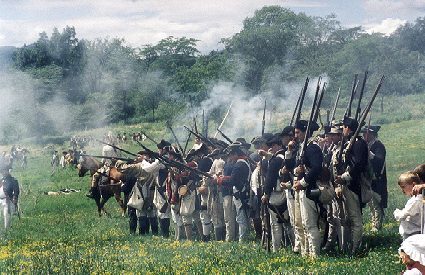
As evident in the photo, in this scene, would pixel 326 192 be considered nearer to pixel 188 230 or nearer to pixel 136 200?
pixel 188 230

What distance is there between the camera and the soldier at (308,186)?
1176 centimetres

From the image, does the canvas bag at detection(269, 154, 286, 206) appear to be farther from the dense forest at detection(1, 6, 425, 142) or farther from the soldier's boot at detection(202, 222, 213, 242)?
the dense forest at detection(1, 6, 425, 142)

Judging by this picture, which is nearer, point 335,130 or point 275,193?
point 335,130

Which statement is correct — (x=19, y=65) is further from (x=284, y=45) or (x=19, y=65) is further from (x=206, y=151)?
(x=206, y=151)

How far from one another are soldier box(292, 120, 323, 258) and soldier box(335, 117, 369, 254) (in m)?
0.44

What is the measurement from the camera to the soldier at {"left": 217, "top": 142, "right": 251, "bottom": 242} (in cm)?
1500

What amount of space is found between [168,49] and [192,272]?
192 feet

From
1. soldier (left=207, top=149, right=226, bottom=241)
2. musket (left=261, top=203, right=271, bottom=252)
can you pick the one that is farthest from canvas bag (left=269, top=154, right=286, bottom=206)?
soldier (left=207, top=149, right=226, bottom=241)

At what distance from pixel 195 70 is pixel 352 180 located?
1675 inches

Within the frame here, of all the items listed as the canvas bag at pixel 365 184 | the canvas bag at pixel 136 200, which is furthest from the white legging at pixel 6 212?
the canvas bag at pixel 365 184

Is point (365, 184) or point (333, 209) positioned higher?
point (365, 184)

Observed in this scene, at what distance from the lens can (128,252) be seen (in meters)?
14.0

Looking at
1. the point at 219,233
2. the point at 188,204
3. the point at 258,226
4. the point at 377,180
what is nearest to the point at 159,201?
the point at 188,204

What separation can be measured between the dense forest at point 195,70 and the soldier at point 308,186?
30.7 metres
